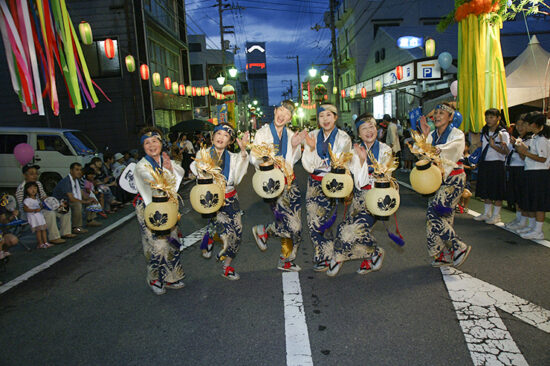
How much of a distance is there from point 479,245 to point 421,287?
1767mm

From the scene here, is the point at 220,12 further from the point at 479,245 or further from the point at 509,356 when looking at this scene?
the point at 509,356

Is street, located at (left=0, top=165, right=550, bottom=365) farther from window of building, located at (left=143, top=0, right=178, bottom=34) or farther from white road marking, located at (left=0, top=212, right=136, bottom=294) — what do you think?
window of building, located at (left=143, top=0, right=178, bottom=34)

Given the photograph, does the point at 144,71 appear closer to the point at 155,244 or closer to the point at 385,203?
the point at 155,244

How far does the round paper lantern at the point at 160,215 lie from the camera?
3.48 metres

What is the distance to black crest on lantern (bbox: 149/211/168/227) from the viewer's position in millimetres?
3477

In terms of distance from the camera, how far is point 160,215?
3.48m

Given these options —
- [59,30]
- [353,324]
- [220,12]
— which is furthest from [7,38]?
[220,12]

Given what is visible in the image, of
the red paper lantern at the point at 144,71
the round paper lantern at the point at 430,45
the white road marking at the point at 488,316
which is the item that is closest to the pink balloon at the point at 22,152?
the white road marking at the point at 488,316

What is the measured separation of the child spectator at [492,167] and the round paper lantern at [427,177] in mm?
A: 2611

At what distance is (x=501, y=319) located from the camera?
311 centimetres

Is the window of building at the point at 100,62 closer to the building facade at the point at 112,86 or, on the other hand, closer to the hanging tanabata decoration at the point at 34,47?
the building facade at the point at 112,86

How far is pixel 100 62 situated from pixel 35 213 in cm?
1342

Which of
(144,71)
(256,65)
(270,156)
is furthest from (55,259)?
(256,65)

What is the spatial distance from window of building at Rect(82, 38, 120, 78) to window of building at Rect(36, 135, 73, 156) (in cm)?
733
